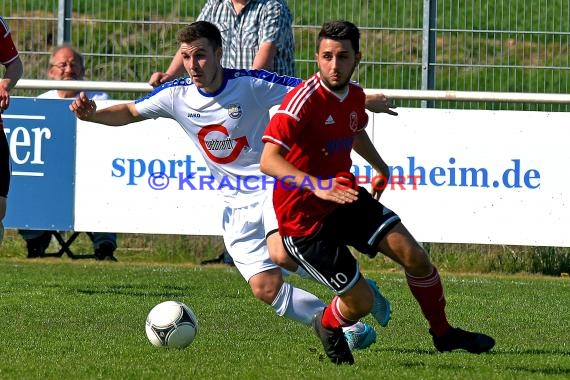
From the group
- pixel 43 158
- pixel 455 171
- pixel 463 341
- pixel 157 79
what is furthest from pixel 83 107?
pixel 455 171

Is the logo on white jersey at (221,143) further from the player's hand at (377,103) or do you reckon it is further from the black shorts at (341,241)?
the black shorts at (341,241)

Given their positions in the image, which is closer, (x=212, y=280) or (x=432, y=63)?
(x=212, y=280)

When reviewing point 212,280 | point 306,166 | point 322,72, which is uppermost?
point 322,72

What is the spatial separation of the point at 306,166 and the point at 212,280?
450cm

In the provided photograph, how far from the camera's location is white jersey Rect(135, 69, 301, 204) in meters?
7.79

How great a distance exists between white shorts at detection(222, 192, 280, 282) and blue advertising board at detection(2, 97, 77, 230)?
478cm

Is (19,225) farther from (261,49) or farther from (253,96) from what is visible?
(253,96)

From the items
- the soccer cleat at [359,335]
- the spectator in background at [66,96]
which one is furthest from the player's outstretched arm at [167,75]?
the spectator in background at [66,96]

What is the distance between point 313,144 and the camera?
6.73m

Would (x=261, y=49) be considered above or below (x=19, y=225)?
above

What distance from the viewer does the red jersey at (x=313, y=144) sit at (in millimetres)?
6645

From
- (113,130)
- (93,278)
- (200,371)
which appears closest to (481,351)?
(200,371)

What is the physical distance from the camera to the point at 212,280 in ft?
36.4

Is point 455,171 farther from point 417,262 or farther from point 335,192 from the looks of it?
point 335,192
